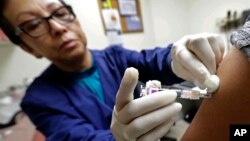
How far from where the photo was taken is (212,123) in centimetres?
42

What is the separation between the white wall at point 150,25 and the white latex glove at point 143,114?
52 centimetres

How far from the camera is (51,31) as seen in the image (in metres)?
0.79

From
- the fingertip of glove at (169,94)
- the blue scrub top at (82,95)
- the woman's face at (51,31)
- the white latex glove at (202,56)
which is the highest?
the woman's face at (51,31)

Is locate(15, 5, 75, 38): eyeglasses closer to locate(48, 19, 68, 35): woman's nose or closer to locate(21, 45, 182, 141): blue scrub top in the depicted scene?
locate(48, 19, 68, 35): woman's nose

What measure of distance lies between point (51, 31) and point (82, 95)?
26 centimetres

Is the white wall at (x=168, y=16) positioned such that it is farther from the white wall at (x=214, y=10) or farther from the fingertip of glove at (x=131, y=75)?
the fingertip of glove at (x=131, y=75)

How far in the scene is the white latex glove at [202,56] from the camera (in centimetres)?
45

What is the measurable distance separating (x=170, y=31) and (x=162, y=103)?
2.92ft

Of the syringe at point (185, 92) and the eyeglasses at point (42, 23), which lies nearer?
the syringe at point (185, 92)

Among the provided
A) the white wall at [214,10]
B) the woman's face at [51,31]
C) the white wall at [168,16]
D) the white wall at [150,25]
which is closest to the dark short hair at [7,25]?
the woman's face at [51,31]

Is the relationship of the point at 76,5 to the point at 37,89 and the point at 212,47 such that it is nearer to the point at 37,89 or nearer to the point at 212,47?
the point at 37,89

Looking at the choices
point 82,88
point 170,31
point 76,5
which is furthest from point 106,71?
point 76,5

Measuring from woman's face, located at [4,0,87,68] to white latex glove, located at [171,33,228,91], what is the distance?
0.41 meters

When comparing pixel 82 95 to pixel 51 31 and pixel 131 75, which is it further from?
pixel 131 75
